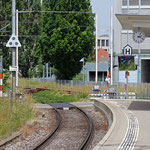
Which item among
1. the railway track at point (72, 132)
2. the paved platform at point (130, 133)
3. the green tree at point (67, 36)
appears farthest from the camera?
the green tree at point (67, 36)

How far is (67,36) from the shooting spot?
141 ft

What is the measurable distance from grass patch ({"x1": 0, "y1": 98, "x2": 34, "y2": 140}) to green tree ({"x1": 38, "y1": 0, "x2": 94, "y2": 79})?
25.5 m


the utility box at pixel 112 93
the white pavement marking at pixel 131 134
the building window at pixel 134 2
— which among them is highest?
the building window at pixel 134 2

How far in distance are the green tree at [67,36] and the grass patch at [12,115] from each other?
2545 centimetres

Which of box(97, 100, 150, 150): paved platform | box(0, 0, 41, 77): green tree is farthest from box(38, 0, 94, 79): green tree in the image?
box(97, 100, 150, 150): paved platform

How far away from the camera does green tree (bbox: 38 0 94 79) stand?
42781 millimetres

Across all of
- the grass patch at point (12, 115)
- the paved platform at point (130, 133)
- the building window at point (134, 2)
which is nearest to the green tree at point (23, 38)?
the building window at point (134, 2)

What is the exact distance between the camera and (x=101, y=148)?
935cm

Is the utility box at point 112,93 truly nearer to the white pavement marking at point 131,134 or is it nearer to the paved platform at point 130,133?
the paved platform at point 130,133

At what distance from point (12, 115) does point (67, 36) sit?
29183mm

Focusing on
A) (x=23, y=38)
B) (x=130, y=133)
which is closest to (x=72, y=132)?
(x=130, y=133)

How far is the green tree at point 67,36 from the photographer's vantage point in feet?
140

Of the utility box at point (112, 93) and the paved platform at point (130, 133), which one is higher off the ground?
the utility box at point (112, 93)

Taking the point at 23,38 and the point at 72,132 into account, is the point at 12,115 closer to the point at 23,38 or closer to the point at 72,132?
the point at 72,132
